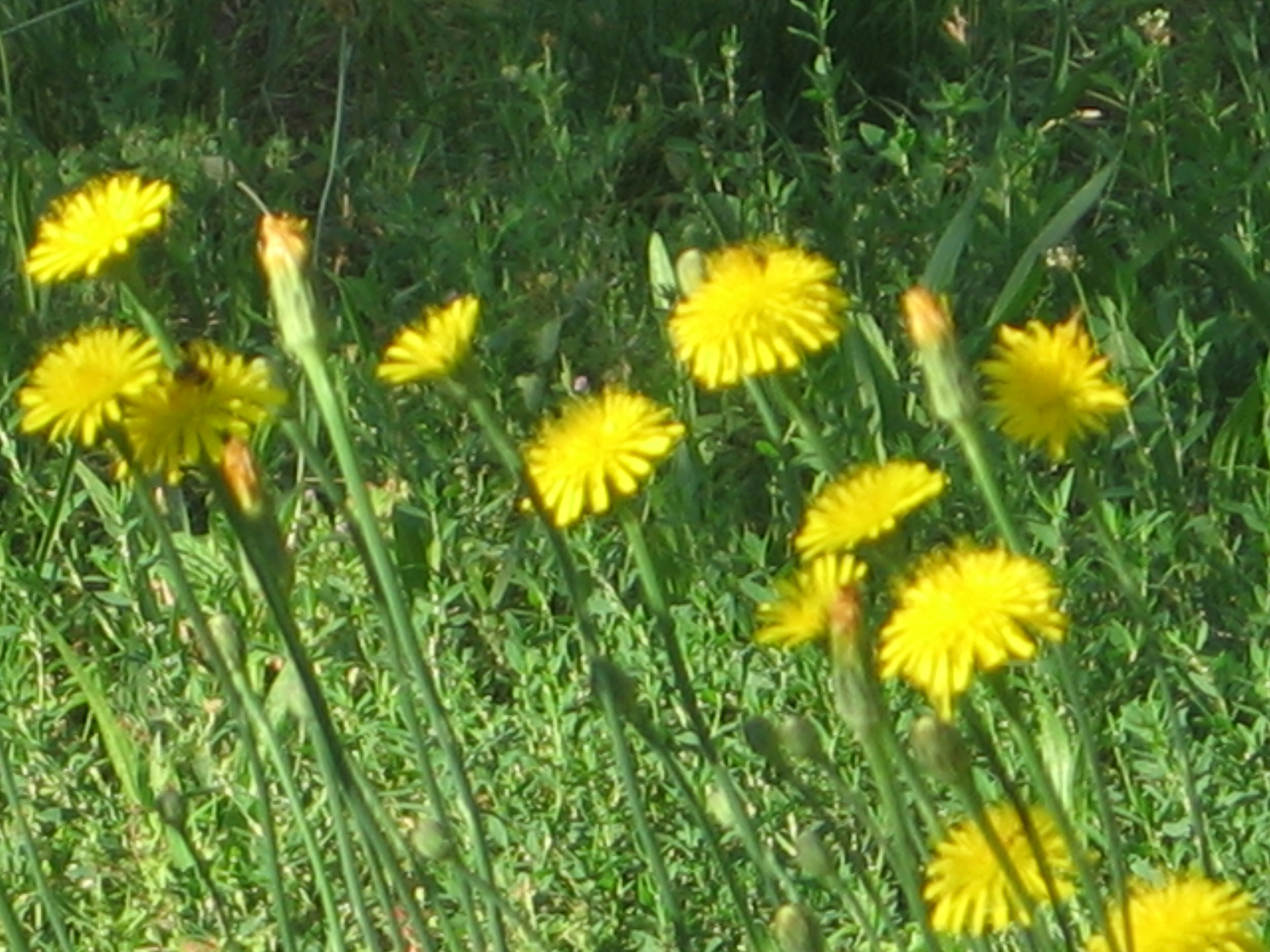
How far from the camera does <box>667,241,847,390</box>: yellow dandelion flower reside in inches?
56.1

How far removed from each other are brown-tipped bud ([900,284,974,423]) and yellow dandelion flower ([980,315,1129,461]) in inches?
5.0

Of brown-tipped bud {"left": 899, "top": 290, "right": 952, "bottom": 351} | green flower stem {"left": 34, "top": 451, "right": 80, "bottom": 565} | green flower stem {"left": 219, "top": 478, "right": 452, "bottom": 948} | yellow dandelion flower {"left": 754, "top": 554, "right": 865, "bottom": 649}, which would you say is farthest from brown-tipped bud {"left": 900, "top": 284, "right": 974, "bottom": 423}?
green flower stem {"left": 34, "top": 451, "right": 80, "bottom": 565}

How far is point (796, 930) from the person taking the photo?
1312mm

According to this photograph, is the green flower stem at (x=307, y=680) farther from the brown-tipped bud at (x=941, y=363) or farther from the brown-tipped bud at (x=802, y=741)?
the brown-tipped bud at (x=941, y=363)

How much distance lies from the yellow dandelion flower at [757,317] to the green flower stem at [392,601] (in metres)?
0.20

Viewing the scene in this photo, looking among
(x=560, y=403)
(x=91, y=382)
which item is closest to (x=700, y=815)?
(x=91, y=382)

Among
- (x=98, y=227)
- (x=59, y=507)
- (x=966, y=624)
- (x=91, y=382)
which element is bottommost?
(x=966, y=624)

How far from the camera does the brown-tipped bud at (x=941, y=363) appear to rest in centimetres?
128

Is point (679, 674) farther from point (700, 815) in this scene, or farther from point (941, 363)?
point (941, 363)

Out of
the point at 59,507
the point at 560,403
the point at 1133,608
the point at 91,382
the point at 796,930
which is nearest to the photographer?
the point at 796,930

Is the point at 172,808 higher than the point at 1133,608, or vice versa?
the point at 172,808

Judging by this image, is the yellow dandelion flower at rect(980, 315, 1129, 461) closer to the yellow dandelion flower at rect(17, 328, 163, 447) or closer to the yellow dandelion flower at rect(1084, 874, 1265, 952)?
the yellow dandelion flower at rect(1084, 874, 1265, 952)

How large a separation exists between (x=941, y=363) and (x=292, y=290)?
32 centimetres

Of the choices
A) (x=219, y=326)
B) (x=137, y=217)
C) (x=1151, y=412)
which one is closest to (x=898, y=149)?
(x=1151, y=412)
